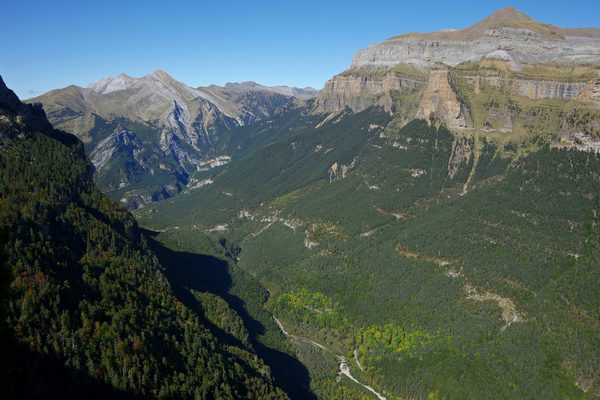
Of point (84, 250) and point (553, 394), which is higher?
point (84, 250)

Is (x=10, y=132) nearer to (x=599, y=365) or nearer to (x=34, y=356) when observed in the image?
(x=34, y=356)

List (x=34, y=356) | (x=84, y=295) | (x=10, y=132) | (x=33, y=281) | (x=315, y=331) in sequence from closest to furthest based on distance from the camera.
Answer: (x=34, y=356)
(x=33, y=281)
(x=84, y=295)
(x=10, y=132)
(x=315, y=331)

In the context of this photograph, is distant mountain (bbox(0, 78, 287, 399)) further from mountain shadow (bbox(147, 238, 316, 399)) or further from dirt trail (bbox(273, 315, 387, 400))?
dirt trail (bbox(273, 315, 387, 400))

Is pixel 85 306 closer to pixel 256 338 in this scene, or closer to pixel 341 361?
pixel 256 338

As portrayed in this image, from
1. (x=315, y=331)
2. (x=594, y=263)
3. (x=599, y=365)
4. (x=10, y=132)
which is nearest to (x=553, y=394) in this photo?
(x=599, y=365)

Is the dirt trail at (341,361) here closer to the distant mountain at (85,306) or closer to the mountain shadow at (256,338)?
the mountain shadow at (256,338)

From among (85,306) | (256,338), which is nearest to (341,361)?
(256,338)

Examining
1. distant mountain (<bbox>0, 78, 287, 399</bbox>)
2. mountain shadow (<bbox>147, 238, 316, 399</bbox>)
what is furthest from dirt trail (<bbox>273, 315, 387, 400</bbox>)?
distant mountain (<bbox>0, 78, 287, 399</bbox>)

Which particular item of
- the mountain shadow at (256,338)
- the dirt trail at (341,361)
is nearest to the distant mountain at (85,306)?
the mountain shadow at (256,338)
